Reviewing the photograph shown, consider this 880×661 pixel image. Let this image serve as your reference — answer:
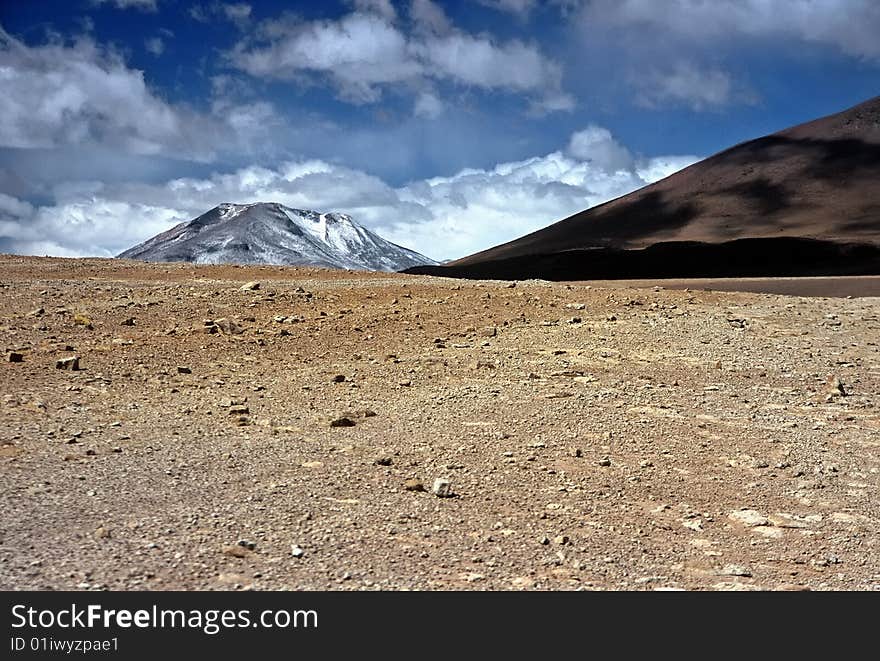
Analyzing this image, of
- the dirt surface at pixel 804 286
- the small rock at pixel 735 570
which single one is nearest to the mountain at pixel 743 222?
the dirt surface at pixel 804 286

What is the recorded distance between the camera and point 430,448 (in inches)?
228

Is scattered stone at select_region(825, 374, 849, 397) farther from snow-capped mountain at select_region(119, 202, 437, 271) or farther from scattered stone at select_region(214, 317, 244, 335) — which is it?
snow-capped mountain at select_region(119, 202, 437, 271)

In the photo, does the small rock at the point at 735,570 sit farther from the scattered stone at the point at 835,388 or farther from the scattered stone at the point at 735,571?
the scattered stone at the point at 835,388

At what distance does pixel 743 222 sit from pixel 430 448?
234ft

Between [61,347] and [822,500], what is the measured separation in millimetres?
7431

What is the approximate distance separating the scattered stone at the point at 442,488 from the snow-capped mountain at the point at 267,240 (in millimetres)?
63715

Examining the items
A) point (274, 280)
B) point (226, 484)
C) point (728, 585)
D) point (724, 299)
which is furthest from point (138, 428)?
point (724, 299)

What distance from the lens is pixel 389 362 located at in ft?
28.9

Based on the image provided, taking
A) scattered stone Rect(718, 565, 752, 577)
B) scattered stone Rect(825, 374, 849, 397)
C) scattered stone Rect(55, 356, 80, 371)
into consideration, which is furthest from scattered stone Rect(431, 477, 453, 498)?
scattered stone Rect(825, 374, 849, 397)

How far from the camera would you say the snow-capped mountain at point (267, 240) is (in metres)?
71.2

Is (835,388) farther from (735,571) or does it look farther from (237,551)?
(237,551)

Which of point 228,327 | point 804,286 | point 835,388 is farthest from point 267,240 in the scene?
point 835,388

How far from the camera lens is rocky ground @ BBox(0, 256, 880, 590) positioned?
384 centimetres

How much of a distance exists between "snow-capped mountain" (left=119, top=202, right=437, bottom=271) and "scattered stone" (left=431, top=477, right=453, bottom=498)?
209 ft
